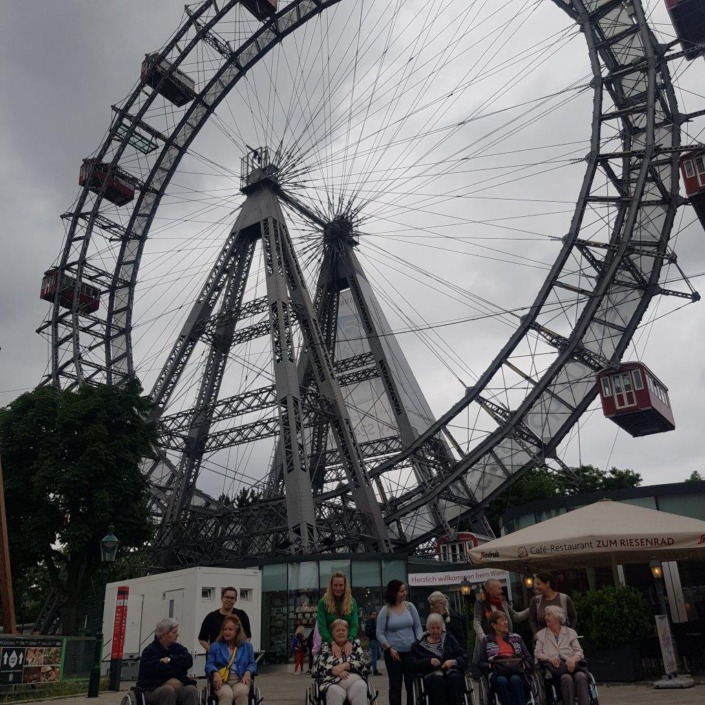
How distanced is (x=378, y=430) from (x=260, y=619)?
66.6 ft

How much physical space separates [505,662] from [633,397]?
721 inches

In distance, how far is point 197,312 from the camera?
3152 centimetres

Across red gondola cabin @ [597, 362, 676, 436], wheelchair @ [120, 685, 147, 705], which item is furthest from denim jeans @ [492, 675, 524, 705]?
red gondola cabin @ [597, 362, 676, 436]

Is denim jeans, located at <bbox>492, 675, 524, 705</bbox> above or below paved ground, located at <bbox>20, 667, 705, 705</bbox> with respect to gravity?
above

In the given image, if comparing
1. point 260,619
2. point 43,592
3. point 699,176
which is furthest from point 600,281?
point 43,592

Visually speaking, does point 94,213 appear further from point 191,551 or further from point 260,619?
point 260,619

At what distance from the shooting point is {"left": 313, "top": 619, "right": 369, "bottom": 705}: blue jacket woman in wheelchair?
19.2ft

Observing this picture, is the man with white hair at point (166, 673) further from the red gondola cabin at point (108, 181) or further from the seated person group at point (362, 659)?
the red gondola cabin at point (108, 181)

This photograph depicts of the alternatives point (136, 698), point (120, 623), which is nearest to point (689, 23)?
point (120, 623)

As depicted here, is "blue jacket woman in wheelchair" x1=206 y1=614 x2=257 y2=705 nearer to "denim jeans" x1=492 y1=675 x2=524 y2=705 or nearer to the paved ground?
"denim jeans" x1=492 y1=675 x2=524 y2=705

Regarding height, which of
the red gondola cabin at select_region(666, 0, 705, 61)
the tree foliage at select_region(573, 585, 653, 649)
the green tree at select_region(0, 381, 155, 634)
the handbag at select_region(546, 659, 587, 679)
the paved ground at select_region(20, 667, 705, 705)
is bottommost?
the paved ground at select_region(20, 667, 705, 705)

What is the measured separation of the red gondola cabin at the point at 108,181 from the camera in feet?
118

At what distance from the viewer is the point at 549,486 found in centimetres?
4209

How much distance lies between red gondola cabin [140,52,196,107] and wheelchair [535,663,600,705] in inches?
A: 1326
